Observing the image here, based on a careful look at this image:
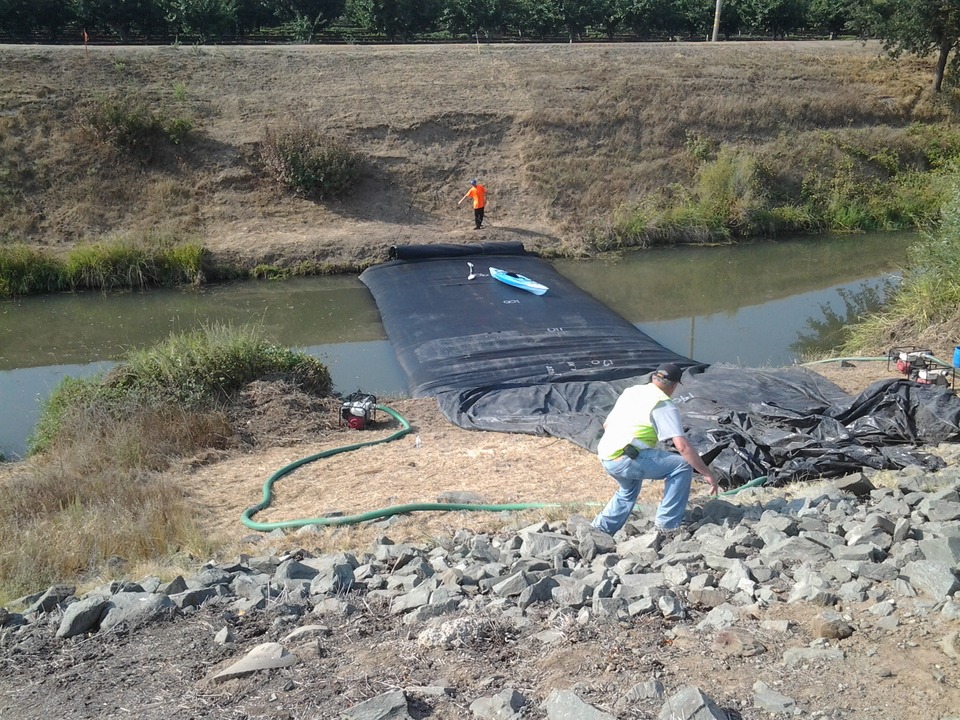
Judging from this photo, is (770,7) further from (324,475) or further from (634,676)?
(634,676)

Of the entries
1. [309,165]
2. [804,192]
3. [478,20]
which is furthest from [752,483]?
[478,20]

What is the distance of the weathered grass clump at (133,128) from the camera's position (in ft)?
76.2

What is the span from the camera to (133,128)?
23281 millimetres

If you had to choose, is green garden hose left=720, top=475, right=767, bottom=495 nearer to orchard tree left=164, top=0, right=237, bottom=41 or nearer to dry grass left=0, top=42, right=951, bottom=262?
dry grass left=0, top=42, right=951, bottom=262

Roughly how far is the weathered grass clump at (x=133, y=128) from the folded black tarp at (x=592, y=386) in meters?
8.23

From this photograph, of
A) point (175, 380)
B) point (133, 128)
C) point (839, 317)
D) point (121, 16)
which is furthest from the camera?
point (121, 16)

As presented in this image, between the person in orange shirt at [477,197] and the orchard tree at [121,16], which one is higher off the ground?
the orchard tree at [121,16]

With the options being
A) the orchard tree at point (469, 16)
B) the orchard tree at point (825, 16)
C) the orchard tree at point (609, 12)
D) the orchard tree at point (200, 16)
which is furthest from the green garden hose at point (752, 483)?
the orchard tree at point (825, 16)

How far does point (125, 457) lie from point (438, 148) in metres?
17.4

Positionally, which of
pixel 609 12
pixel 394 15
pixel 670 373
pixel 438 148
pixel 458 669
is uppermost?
pixel 609 12

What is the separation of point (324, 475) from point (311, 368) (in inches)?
113

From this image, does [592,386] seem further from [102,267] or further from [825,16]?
[825,16]

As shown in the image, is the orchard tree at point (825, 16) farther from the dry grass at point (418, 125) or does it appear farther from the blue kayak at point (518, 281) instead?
the blue kayak at point (518, 281)

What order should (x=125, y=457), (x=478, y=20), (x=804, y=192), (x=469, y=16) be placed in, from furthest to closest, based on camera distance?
(x=478, y=20) < (x=469, y=16) < (x=804, y=192) < (x=125, y=457)
